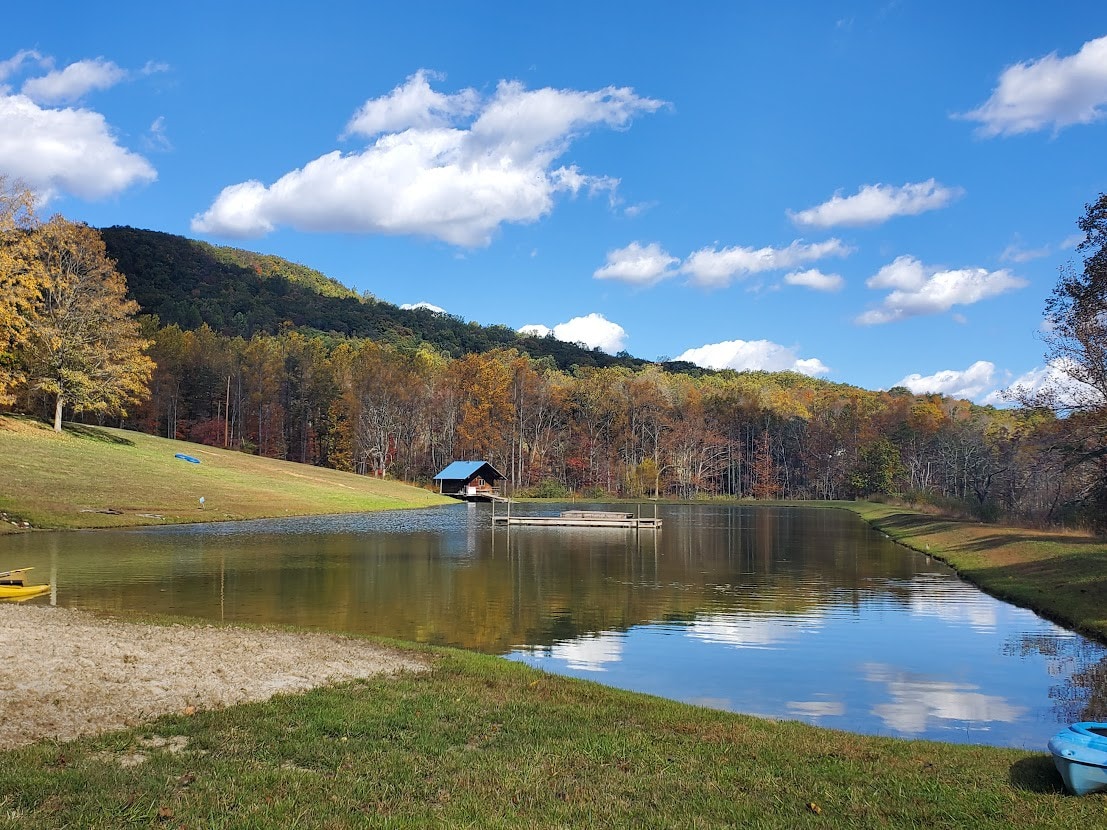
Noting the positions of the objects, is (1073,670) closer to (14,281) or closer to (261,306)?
(14,281)

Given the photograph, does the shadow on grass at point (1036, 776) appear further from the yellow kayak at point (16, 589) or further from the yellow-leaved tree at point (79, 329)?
the yellow-leaved tree at point (79, 329)

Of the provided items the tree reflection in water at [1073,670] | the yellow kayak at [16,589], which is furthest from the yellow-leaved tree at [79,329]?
the tree reflection in water at [1073,670]

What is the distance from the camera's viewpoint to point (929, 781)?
7.93 m

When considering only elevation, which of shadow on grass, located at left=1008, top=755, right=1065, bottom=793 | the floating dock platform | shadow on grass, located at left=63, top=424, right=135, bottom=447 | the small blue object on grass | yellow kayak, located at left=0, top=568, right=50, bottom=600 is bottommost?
the floating dock platform

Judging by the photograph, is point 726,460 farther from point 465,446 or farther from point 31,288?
point 31,288

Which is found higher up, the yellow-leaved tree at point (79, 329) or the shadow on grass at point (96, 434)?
the yellow-leaved tree at point (79, 329)

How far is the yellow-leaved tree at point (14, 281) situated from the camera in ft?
155

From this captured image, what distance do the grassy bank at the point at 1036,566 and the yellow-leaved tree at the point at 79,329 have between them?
52559 mm

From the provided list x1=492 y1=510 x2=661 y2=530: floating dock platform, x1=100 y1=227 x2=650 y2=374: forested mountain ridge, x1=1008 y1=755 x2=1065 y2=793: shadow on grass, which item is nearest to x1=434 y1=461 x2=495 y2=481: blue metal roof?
x1=492 y1=510 x2=661 y2=530: floating dock platform

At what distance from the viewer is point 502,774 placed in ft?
24.7

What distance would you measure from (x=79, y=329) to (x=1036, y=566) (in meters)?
58.3

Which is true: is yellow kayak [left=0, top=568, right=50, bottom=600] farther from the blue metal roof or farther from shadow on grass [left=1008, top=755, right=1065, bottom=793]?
the blue metal roof

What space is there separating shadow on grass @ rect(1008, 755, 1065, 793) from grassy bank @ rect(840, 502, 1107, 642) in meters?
13.0

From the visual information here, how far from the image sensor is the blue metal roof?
8419 cm
